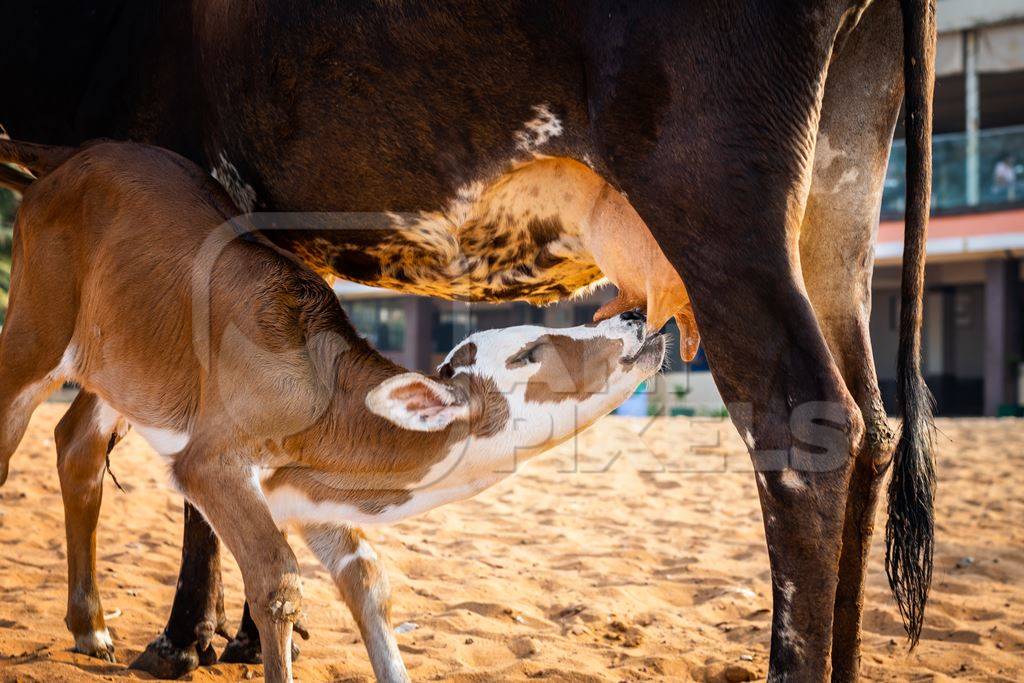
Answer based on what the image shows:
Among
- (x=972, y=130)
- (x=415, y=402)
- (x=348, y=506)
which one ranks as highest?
(x=972, y=130)

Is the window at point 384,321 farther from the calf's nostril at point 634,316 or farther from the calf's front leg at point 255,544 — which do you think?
the calf's front leg at point 255,544

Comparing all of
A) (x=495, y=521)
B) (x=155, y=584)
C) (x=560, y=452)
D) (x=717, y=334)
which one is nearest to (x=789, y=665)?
(x=717, y=334)

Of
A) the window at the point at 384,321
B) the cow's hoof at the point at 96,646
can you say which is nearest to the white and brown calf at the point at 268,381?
the cow's hoof at the point at 96,646

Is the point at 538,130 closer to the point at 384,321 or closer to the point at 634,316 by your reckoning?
the point at 634,316

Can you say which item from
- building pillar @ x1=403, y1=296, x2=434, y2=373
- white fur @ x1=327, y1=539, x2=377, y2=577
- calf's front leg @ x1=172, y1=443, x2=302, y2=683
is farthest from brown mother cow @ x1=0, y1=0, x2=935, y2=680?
building pillar @ x1=403, y1=296, x2=434, y2=373

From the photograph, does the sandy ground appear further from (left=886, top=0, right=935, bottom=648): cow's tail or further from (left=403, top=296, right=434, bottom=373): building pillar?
(left=403, top=296, right=434, bottom=373): building pillar

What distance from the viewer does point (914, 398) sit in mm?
3658

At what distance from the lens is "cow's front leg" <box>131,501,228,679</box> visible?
424 cm

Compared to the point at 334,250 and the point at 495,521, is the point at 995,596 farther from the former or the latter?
the point at 334,250

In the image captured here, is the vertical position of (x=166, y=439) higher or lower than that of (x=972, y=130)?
lower

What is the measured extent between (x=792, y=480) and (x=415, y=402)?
4.12ft

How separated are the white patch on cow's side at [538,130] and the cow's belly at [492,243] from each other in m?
0.08

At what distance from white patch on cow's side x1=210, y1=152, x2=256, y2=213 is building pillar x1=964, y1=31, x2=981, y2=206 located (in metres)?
17.8

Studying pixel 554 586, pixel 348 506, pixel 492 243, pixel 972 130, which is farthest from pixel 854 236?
pixel 972 130
